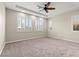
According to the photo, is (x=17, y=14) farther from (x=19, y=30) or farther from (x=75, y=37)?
(x=75, y=37)

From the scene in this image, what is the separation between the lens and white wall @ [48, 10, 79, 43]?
6.15 metres

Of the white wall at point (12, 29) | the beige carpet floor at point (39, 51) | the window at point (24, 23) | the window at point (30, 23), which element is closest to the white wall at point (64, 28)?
the window at point (30, 23)

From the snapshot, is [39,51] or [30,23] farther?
[30,23]

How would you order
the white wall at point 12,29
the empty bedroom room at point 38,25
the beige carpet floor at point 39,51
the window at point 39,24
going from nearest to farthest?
the beige carpet floor at point 39,51 → the empty bedroom room at point 38,25 → the white wall at point 12,29 → the window at point 39,24

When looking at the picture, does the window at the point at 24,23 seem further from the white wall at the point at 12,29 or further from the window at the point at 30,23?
the white wall at the point at 12,29

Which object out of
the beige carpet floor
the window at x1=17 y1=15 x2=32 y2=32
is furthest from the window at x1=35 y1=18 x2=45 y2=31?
the beige carpet floor

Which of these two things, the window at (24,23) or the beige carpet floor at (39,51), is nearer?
the beige carpet floor at (39,51)

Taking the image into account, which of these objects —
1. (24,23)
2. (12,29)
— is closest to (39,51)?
(12,29)

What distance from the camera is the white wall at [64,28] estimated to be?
6.15 metres

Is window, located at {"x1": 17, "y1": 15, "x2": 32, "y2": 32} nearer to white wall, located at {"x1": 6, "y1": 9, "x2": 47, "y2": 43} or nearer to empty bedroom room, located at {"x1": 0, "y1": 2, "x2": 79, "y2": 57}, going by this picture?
empty bedroom room, located at {"x1": 0, "y1": 2, "x2": 79, "y2": 57}

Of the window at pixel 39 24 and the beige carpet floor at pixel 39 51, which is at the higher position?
the window at pixel 39 24

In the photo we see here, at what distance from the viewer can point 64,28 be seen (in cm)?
695

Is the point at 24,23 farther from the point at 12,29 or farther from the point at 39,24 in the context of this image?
the point at 39,24

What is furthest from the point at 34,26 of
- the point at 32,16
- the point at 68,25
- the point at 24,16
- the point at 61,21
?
the point at 68,25
